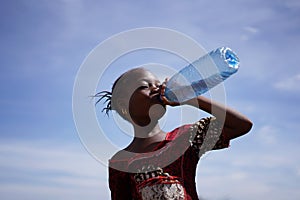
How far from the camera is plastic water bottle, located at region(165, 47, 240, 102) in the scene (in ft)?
16.6

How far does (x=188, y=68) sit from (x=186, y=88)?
16 cm

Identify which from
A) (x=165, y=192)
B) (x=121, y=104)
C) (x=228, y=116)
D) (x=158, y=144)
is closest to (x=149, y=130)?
(x=158, y=144)

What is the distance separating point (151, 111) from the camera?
5.24 meters

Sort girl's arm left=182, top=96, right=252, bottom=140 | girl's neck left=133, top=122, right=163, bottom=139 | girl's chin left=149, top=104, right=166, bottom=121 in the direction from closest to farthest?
girl's arm left=182, top=96, right=252, bottom=140, girl's chin left=149, top=104, right=166, bottom=121, girl's neck left=133, top=122, right=163, bottom=139

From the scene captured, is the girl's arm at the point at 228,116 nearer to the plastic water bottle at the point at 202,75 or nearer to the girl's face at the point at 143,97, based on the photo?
the plastic water bottle at the point at 202,75

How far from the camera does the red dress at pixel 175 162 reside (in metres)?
5.11

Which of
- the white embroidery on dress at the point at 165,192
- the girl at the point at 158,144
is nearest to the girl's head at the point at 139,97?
the girl at the point at 158,144

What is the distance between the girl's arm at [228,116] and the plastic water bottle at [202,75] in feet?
0.21

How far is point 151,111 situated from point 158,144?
22 cm

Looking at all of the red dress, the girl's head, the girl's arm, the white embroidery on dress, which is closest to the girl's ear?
the girl's head

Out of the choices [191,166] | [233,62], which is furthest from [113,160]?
[233,62]

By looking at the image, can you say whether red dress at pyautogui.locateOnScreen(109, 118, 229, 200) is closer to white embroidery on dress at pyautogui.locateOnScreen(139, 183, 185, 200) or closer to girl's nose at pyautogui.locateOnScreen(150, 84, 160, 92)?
white embroidery on dress at pyautogui.locateOnScreen(139, 183, 185, 200)

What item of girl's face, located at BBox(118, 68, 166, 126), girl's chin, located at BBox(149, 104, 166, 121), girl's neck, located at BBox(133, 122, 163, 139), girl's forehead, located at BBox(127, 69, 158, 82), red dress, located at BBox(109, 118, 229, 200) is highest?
girl's forehead, located at BBox(127, 69, 158, 82)

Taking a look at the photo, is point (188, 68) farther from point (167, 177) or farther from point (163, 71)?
point (167, 177)
